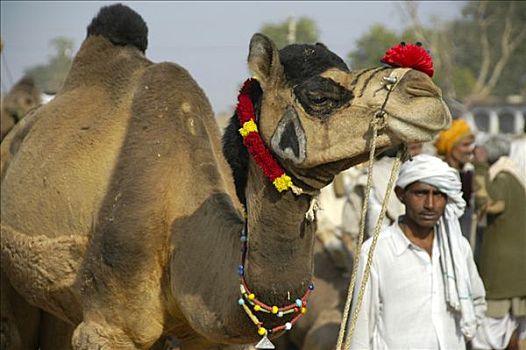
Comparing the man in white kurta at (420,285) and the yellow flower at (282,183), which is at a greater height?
the yellow flower at (282,183)

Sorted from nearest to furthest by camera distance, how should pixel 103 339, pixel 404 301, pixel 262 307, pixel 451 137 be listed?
pixel 262 307 < pixel 103 339 < pixel 404 301 < pixel 451 137

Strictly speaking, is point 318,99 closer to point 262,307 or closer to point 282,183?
point 282,183

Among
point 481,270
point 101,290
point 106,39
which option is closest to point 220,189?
point 101,290

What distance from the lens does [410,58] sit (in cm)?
410

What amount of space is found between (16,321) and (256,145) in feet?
10.3

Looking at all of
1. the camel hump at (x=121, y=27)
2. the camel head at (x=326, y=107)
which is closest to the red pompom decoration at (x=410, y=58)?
the camel head at (x=326, y=107)

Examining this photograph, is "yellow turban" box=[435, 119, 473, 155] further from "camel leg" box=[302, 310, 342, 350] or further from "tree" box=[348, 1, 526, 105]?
"tree" box=[348, 1, 526, 105]

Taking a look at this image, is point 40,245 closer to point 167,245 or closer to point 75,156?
point 75,156

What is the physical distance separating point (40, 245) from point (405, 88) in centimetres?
270

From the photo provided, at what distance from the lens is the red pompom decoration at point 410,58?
409cm

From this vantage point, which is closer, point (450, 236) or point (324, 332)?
point (450, 236)

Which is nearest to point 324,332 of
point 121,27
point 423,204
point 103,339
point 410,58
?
point 423,204

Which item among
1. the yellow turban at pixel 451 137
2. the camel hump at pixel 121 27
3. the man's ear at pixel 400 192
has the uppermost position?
the camel hump at pixel 121 27

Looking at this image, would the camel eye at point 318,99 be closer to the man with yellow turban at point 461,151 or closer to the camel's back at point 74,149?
the camel's back at point 74,149
